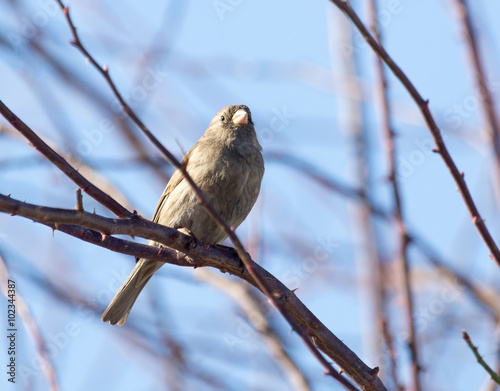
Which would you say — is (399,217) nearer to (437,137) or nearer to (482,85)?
(437,137)

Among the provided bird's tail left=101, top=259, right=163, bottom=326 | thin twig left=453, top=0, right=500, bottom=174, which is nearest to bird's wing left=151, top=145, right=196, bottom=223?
bird's tail left=101, top=259, right=163, bottom=326

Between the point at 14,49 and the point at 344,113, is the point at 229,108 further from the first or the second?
the point at 14,49

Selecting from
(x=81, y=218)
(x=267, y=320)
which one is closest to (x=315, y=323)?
(x=81, y=218)

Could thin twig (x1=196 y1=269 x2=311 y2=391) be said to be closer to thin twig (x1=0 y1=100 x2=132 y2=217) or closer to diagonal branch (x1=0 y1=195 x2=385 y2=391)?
diagonal branch (x1=0 y1=195 x2=385 y2=391)

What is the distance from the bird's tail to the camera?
163 inches

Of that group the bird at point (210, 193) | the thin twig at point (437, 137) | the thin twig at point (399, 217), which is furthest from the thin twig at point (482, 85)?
the bird at point (210, 193)

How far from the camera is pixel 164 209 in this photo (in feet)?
13.7

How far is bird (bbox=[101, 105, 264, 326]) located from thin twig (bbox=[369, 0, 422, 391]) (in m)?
1.35

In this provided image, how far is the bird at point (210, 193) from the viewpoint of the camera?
3902 mm

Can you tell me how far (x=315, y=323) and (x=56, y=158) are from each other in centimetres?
124

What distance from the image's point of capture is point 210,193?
3875mm

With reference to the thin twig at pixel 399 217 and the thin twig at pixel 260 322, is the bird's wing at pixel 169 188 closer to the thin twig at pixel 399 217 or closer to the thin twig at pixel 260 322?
the thin twig at pixel 260 322

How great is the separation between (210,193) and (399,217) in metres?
1.53

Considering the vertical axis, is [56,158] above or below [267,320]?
below
